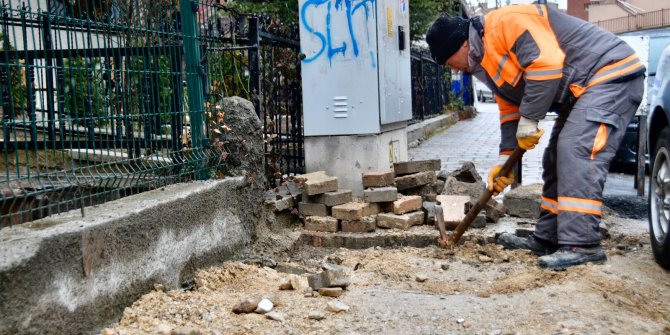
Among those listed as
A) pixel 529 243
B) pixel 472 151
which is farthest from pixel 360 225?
pixel 472 151

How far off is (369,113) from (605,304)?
315 cm

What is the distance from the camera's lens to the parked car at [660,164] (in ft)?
14.7

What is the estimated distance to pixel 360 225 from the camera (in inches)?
225

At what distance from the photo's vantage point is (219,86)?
5402 millimetres

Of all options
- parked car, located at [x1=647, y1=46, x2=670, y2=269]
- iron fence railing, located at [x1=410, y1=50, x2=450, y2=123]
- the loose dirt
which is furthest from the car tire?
iron fence railing, located at [x1=410, y1=50, x2=450, y2=123]

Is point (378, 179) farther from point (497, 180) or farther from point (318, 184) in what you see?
point (497, 180)

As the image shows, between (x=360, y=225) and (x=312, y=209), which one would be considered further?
(x=312, y=209)

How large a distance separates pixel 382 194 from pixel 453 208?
0.61 m

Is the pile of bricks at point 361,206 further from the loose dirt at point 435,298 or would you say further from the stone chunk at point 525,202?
the stone chunk at point 525,202

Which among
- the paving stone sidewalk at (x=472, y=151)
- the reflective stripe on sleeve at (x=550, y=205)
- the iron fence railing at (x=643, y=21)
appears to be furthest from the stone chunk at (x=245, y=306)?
the iron fence railing at (x=643, y=21)

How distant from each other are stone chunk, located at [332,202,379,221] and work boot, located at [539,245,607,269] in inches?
65.1

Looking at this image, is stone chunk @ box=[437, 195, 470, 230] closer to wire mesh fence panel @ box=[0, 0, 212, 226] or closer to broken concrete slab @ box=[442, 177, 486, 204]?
broken concrete slab @ box=[442, 177, 486, 204]

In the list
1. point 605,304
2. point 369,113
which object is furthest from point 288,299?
point 369,113

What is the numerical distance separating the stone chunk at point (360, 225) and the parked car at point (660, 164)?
2128 millimetres
